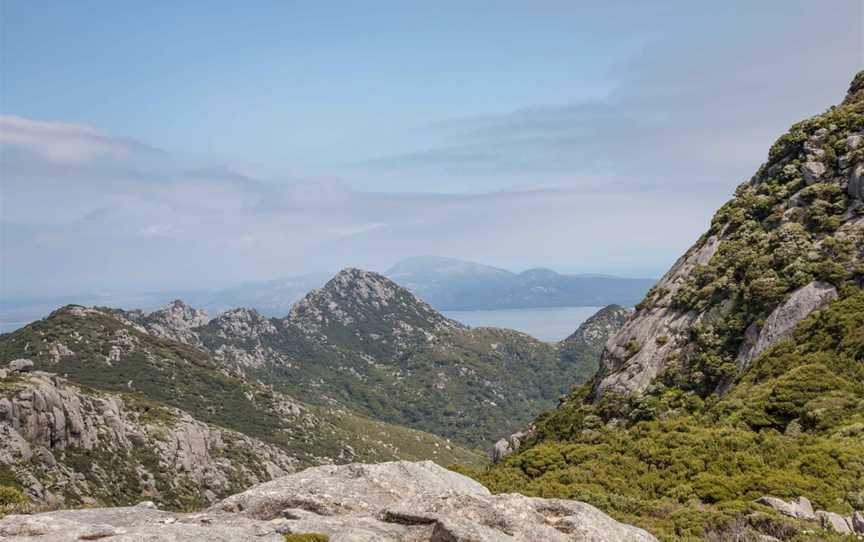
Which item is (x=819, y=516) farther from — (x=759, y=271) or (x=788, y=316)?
(x=759, y=271)

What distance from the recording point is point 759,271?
4156 centimetres

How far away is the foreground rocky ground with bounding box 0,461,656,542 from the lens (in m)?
10.2

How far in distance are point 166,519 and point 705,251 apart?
52.3 metres

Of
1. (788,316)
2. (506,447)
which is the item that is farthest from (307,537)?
(506,447)

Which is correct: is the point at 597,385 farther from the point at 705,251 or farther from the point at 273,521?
the point at 273,521

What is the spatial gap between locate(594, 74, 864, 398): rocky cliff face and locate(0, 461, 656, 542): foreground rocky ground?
3064 cm

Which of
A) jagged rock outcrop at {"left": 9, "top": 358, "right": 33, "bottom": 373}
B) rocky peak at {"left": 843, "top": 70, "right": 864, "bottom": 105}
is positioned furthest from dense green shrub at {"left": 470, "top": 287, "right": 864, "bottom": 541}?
jagged rock outcrop at {"left": 9, "top": 358, "right": 33, "bottom": 373}

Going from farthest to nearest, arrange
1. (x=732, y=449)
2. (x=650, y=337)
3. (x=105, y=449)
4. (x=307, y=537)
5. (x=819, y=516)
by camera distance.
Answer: (x=105, y=449) < (x=650, y=337) < (x=732, y=449) < (x=819, y=516) < (x=307, y=537)

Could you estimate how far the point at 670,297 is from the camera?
160ft

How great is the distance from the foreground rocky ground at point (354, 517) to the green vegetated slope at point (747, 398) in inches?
195

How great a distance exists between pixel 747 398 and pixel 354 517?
1082 inches

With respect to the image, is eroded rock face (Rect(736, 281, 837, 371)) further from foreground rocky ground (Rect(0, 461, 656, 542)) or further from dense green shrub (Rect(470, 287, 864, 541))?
foreground rocky ground (Rect(0, 461, 656, 542))

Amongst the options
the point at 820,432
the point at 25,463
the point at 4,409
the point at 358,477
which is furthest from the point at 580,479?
the point at 4,409

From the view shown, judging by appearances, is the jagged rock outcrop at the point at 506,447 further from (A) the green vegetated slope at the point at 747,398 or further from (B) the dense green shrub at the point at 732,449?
(B) the dense green shrub at the point at 732,449
